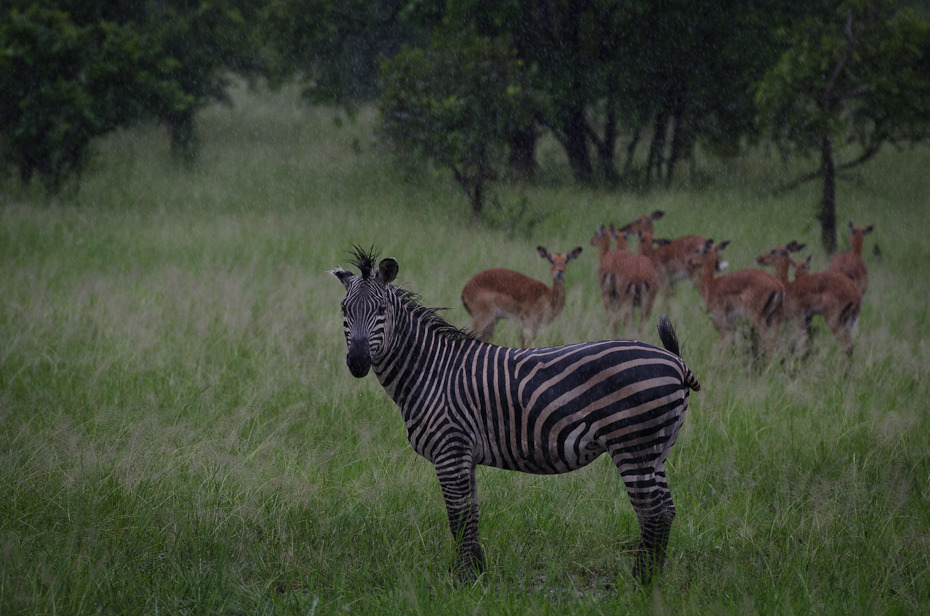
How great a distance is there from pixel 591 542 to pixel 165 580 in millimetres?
2205

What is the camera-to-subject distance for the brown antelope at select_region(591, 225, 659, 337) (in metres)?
9.27

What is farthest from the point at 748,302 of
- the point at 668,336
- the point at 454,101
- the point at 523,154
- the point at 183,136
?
the point at 183,136

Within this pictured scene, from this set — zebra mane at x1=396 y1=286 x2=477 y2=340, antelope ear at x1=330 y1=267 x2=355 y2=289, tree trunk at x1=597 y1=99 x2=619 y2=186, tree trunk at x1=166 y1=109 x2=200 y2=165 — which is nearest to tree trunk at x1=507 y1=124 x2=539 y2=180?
tree trunk at x1=597 y1=99 x2=619 y2=186

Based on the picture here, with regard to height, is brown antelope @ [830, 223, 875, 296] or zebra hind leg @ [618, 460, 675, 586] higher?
brown antelope @ [830, 223, 875, 296]

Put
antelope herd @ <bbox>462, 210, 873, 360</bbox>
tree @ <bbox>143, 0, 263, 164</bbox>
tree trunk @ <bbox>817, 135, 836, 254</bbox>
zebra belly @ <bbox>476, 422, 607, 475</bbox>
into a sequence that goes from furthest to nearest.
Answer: tree @ <bbox>143, 0, 263, 164</bbox>, tree trunk @ <bbox>817, 135, 836, 254</bbox>, antelope herd @ <bbox>462, 210, 873, 360</bbox>, zebra belly @ <bbox>476, 422, 607, 475</bbox>

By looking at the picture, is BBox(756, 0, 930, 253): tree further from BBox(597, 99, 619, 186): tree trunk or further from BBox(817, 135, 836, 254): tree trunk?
BBox(597, 99, 619, 186): tree trunk

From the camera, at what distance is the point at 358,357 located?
3.44 meters

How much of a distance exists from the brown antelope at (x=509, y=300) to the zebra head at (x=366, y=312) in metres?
4.89

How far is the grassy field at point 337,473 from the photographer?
12.2 feet

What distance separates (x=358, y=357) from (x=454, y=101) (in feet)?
48.7

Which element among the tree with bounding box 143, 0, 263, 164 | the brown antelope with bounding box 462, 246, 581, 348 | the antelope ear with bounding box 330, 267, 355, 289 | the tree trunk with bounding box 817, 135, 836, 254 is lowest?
the brown antelope with bounding box 462, 246, 581, 348

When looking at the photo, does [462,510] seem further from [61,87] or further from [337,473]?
[61,87]

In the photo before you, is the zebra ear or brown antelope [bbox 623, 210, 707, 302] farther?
brown antelope [bbox 623, 210, 707, 302]

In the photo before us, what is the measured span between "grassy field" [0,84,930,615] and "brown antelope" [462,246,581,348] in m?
0.29
